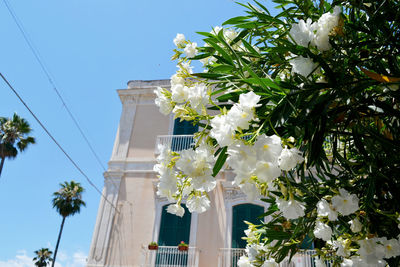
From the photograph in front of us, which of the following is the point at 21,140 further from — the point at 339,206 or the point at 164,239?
the point at 339,206

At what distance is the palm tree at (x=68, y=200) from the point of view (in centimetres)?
2198

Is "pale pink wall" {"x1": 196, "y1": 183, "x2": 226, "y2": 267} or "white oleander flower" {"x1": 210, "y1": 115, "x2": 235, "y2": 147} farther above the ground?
"pale pink wall" {"x1": 196, "y1": 183, "x2": 226, "y2": 267}

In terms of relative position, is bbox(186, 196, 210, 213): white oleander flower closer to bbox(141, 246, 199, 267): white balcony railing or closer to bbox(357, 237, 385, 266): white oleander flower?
bbox(357, 237, 385, 266): white oleander flower

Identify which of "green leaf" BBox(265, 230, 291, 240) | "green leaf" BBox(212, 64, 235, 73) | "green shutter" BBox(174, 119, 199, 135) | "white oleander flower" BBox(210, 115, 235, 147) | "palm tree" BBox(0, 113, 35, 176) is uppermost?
"palm tree" BBox(0, 113, 35, 176)

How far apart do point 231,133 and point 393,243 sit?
116 cm

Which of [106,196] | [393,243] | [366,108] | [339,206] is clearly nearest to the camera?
[339,206]

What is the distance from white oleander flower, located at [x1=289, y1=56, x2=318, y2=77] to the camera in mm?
1413

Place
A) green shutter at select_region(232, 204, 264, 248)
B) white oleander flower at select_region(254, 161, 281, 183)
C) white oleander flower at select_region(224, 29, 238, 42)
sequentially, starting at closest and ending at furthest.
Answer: white oleander flower at select_region(254, 161, 281, 183), white oleander flower at select_region(224, 29, 238, 42), green shutter at select_region(232, 204, 264, 248)

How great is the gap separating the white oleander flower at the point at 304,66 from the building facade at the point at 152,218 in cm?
758

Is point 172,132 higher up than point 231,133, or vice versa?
point 172,132

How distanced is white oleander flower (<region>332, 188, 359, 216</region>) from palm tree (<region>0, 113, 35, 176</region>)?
20.5 m

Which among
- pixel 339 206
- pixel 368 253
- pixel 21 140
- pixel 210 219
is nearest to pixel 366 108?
pixel 339 206

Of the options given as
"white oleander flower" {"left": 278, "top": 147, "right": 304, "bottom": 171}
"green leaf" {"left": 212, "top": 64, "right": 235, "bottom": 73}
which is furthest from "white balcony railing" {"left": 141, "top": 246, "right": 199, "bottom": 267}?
"white oleander flower" {"left": 278, "top": 147, "right": 304, "bottom": 171}

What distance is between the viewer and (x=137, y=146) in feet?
35.3
